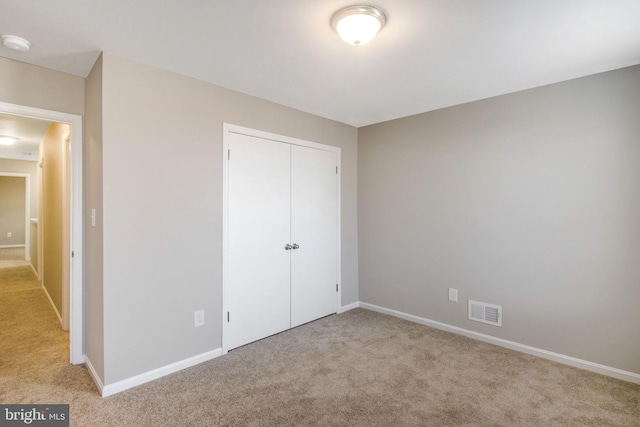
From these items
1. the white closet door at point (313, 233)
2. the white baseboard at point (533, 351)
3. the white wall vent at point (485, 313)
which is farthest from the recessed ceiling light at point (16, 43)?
the white wall vent at point (485, 313)

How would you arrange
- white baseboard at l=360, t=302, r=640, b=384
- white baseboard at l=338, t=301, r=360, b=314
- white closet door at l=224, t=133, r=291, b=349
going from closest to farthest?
white baseboard at l=360, t=302, r=640, b=384 < white closet door at l=224, t=133, r=291, b=349 < white baseboard at l=338, t=301, r=360, b=314

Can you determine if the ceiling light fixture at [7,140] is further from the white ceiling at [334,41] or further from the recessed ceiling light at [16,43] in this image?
the recessed ceiling light at [16,43]

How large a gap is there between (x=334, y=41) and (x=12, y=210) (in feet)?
37.8

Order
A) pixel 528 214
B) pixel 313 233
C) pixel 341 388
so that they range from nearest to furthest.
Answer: pixel 341 388
pixel 528 214
pixel 313 233

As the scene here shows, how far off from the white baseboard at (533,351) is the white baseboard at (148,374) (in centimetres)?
215

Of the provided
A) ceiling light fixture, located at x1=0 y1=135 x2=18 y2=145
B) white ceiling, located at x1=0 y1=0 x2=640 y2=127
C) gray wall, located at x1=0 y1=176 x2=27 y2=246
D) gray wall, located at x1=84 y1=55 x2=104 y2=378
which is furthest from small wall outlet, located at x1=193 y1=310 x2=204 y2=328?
gray wall, located at x1=0 y1=176 x2=27 y2=246

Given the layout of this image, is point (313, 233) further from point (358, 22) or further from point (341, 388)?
point (358, 22)

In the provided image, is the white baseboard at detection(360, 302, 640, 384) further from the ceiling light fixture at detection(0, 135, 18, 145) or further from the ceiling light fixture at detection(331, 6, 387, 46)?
the ceiling light fixture at detection(0, 135, 18, 145)

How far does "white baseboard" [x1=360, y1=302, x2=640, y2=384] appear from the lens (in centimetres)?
246

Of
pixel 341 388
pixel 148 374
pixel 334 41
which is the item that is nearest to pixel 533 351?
pixel 341 388

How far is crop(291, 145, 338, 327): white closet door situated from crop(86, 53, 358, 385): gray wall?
895 mm

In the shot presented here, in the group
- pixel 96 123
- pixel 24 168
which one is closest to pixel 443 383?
pixel 96 123

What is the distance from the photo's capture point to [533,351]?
2852 mm

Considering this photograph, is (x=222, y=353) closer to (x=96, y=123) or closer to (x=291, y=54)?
(x=96, y=123)
